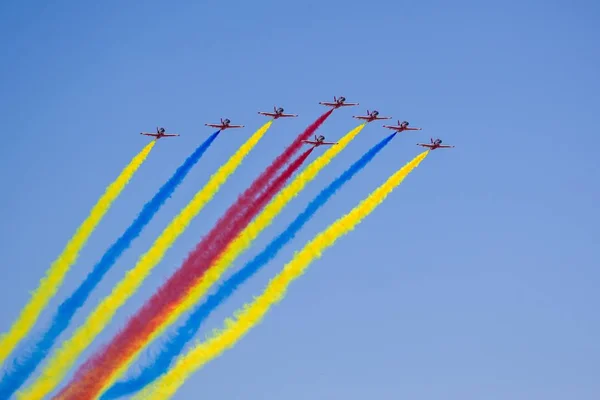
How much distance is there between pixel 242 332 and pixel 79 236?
1287 centimetres

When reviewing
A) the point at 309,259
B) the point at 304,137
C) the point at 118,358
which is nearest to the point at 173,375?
the point at 118,358

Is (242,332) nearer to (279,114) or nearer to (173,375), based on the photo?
(173,375)

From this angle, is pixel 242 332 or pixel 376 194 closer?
pixel 242 332

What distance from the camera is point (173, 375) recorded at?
71000mm

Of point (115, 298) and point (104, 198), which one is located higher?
point (104, 198)

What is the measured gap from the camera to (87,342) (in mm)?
72875

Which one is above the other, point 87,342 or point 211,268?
point 211,268

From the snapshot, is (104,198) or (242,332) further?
(104,198)

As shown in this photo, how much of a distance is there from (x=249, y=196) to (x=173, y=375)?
12068 mm

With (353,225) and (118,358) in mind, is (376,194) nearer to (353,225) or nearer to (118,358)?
(353,225)

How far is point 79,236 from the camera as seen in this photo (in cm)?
7619

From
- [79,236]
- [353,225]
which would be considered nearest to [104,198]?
[79,236]

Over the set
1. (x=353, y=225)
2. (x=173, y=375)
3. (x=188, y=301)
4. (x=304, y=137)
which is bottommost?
(x=173, y=375)

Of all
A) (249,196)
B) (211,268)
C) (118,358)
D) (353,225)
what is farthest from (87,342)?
(353,225)
